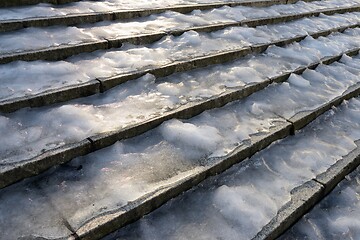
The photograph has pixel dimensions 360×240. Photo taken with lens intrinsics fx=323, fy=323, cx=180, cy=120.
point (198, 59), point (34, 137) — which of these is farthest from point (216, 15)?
point (34, 137)

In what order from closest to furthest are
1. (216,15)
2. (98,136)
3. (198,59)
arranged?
(98,136) → (198,59) → (216,15)

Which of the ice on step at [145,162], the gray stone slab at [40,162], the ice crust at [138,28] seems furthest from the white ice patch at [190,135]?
the ice crust at [138,28]

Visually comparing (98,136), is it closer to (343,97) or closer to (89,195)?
(89,195)

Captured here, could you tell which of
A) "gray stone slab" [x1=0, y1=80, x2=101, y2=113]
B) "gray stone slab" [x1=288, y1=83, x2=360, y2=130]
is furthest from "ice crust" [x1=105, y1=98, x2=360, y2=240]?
"gray stone slab" [x1=0, y1=80, x2=101, y2=113]

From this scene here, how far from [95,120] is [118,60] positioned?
82cm

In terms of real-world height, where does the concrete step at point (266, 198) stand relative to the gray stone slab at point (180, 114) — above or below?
below

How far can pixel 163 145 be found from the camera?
217 cm

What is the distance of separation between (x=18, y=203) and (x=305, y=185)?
1.73 meters

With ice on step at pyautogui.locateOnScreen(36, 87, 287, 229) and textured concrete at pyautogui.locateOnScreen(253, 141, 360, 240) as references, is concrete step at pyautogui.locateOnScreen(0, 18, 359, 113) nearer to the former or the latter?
ice on step at pyautogui.locateOnScreen(36, 87, 287, 229)

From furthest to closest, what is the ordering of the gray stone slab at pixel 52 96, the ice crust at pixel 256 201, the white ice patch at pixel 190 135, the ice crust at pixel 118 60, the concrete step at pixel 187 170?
the ice crust at pixel 118 60 < the white ice patch at pixel 190 135 < the gray stone slab at pixel 52 96 < the ice crust at pixel 256 201 < the concrete step at pixel 187 170

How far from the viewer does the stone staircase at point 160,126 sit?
1.74 m

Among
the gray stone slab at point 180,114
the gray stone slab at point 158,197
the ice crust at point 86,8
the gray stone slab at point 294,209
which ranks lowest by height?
the gray stone slab at point 294,209

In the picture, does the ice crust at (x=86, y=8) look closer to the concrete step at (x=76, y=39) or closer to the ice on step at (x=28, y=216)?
the concrete step at (x=76, y=39)

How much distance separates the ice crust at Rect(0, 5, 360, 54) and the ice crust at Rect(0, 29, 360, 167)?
2.28ft
